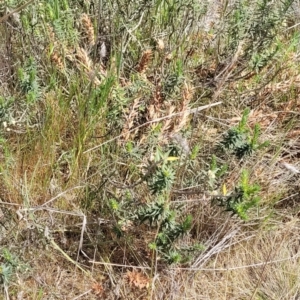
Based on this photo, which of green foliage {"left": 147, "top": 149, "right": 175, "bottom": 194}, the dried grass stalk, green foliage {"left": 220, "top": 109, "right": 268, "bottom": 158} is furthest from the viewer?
the dried grass stalk

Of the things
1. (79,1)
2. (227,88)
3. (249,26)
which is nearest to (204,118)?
(227,88)

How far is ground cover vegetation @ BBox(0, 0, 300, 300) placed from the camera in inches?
56.3

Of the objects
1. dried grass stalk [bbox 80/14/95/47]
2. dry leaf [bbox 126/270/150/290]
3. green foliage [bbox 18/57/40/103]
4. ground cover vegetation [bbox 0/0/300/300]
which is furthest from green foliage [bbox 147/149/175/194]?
dried grass stalk [bbox 80/14/95/47]

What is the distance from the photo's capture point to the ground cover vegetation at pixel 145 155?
1431mm

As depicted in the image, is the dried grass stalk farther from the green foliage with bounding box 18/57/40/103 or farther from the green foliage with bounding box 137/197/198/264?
the green foliage with bounding box 137/197/198/264

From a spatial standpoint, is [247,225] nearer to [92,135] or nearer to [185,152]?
[185,152]

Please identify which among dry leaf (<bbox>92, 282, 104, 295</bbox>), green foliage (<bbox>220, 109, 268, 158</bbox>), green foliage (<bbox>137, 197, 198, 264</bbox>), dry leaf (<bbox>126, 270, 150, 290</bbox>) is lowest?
dry leaf (<bbox>92, 282, 104, 295</bbox>)

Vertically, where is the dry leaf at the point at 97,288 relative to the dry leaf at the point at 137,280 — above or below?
below

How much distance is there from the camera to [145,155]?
1.50m

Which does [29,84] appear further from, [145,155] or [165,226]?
[165,226]

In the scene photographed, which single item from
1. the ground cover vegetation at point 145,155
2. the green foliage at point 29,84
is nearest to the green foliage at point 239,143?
the ground cover vegetation at point 145,155

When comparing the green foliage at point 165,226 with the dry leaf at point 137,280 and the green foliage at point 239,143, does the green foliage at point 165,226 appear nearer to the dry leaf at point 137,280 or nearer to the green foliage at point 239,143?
the dry leaf at point 137,280

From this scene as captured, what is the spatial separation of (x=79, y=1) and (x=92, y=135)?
549mm

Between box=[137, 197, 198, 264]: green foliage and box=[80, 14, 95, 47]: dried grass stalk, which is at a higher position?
box=[80, 14, 95, 47]: dried grass stalk
